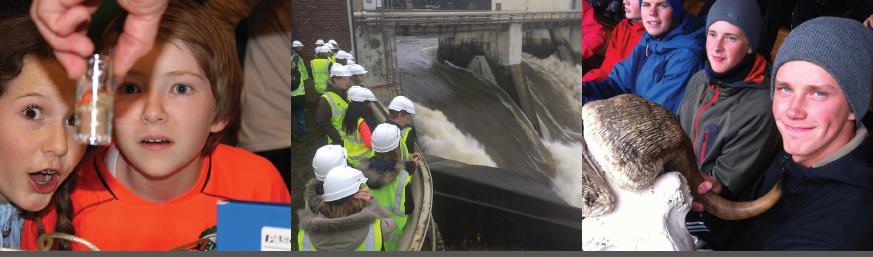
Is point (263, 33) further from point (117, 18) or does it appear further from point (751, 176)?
point (751, 176)

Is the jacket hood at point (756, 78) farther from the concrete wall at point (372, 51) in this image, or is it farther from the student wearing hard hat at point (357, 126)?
the student wearing hard hat at point (357, 126)

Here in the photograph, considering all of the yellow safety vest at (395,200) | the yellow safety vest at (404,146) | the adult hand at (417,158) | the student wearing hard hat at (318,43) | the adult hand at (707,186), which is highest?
the student wearing hard hat at (318,43)

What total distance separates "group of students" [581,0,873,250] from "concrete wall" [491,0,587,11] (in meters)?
0.36

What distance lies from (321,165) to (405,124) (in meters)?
0.58

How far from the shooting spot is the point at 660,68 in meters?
6.14

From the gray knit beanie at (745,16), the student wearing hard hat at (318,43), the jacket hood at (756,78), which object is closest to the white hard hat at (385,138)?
the student wearing hard hat at (318,43)

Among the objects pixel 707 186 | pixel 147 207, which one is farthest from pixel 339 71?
pixel 707 186

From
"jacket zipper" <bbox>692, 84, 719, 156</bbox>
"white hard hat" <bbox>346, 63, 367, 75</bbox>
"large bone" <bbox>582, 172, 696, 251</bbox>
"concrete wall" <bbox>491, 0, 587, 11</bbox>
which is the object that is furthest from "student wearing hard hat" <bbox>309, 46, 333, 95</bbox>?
"jacket zipper" <bbox>692, 84, 719, 156</bbox>

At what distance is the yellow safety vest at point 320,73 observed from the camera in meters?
6.29

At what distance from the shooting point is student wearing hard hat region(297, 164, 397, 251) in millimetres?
6305

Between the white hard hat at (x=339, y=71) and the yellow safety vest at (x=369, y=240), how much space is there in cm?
92

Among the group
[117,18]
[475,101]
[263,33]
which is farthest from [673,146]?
[117,18]

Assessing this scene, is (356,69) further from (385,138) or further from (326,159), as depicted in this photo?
(326,159)

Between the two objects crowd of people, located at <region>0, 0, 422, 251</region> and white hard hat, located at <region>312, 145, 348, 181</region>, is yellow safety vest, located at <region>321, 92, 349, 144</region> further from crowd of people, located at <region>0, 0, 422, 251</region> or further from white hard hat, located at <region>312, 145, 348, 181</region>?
white hard hat, located at <region>312, 145, 348, 181</region>
